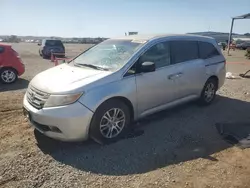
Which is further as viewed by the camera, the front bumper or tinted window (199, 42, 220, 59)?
tinted window (199, 42, 220, 59)

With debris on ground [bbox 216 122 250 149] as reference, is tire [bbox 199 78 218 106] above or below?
above

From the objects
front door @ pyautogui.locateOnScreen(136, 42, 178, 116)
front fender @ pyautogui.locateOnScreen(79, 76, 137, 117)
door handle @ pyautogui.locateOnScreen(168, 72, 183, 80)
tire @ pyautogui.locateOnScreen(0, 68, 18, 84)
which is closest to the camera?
front fender @ pyautogui.locateOnScreen(79, 76, 137, 117)

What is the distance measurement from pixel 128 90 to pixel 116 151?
1006mm

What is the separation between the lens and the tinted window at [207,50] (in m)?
6.15

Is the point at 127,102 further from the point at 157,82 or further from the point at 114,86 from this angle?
the point at 157,82

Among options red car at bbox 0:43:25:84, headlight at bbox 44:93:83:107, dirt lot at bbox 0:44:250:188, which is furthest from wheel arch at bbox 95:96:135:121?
red car at bbox 0:43:25:84

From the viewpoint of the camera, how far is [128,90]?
172 inches

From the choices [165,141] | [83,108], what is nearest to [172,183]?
[165,141]

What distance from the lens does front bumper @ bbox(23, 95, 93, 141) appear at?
3783 millimetres

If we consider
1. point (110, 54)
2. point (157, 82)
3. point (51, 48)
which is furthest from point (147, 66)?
point (51, 48)

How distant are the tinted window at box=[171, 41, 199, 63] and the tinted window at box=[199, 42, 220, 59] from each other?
0.67ft

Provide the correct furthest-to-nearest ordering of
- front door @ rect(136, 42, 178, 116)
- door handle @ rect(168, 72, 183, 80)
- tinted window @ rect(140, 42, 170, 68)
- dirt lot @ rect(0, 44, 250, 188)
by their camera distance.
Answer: door handle @ rect(168, 72, 183, 80) < tinted window @ rect(140, 42, 170, 68) < front door @ rect(136, 42, 178, 116) < dirt lot @ rect(0, 44, 250, 188)

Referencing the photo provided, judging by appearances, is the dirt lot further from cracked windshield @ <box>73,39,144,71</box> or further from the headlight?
cracked windshield @ <box>73,39,144,71</box>

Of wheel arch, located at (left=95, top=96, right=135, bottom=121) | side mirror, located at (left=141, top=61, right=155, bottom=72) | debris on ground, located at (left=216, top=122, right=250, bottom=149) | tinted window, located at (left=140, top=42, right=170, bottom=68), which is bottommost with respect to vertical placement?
debris on ground, located at (left=216, top=122, right=250, bottom=149)
